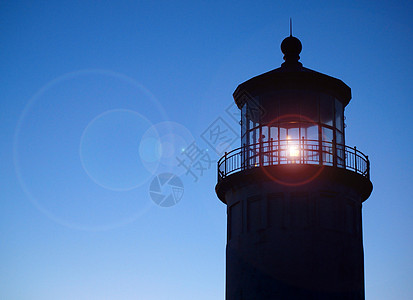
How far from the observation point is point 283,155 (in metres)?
25.4

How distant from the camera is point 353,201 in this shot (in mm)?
25812

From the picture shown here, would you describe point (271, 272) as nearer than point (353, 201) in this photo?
Yes

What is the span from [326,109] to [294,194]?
4194 mm

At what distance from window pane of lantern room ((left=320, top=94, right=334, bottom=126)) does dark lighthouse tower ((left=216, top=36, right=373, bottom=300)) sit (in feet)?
0.15

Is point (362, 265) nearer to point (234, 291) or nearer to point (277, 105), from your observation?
point (234, 291)

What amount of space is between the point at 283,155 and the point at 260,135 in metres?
1.58

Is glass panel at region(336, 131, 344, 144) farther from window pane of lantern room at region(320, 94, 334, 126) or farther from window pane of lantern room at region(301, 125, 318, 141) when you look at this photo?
window pane of lantern room at region(301, 125, 318, 141)

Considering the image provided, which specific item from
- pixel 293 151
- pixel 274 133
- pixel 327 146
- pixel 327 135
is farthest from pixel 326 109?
pixel 293 151

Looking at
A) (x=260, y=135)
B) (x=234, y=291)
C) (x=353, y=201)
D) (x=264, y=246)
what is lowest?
(x=234, y=291)

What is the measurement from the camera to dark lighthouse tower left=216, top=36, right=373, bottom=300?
78.9 ft

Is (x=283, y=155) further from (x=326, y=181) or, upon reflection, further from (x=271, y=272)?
(x=271, y=272)

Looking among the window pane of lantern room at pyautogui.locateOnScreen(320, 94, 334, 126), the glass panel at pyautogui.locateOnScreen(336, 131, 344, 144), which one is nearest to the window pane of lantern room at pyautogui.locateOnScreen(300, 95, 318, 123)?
the window pane of lantern room at pyautogui.locateOnScreen(320, 94, 334, 126)

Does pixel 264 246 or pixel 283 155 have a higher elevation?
pixel 283 155

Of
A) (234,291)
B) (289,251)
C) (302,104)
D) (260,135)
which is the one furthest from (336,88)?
(234,291)
